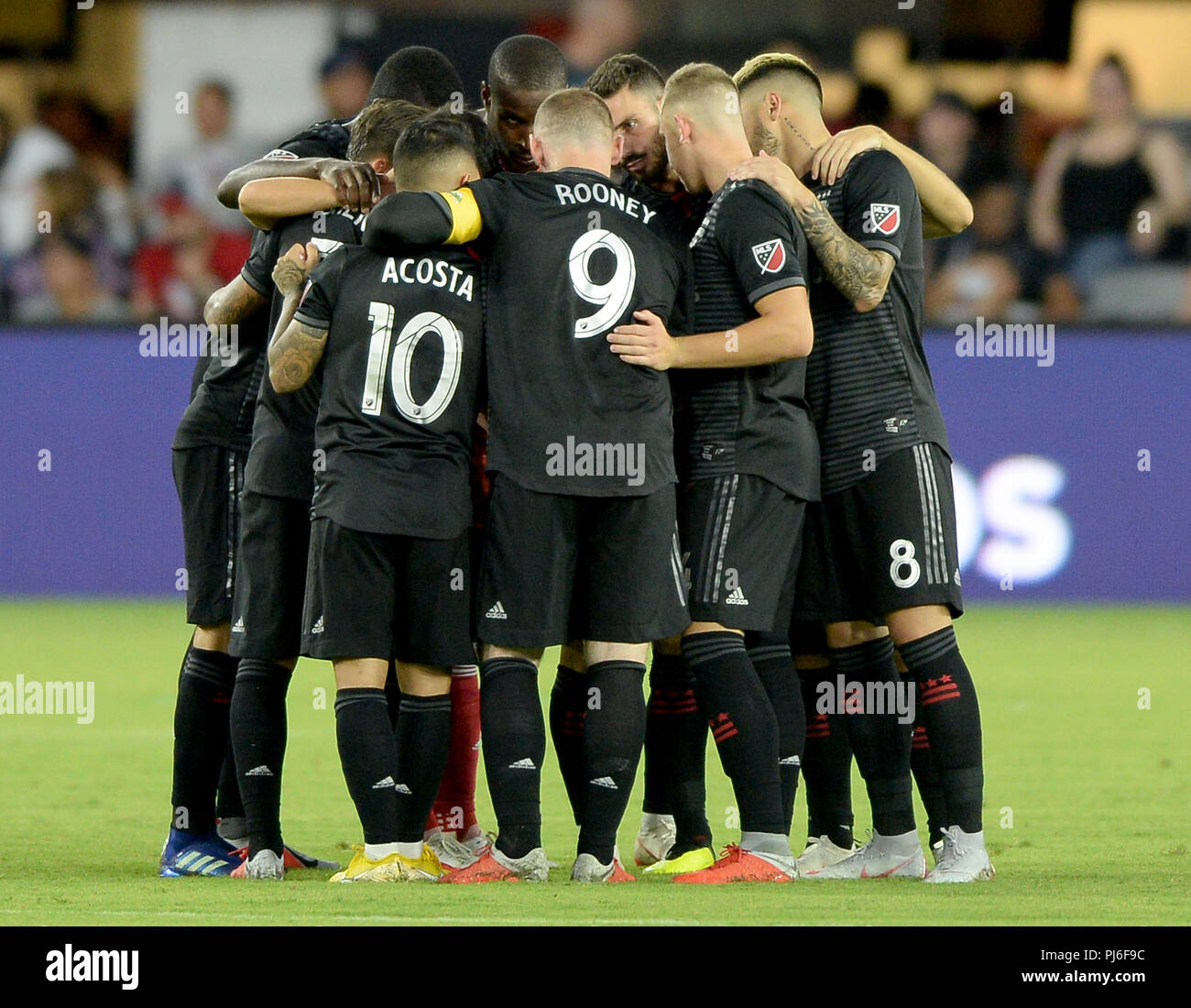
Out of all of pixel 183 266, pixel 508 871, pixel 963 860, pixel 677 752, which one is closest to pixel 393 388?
pixel 508 871

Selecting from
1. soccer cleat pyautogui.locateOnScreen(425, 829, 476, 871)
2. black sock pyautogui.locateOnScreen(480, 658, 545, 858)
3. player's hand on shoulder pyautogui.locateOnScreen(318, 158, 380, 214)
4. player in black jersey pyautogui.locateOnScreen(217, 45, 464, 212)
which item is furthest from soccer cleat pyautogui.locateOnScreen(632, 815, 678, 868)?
player in black jersey pyautogui.locateOnScreen(217, 45, 464, 212)

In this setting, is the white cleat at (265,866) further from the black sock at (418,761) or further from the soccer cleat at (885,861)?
the soccer cleat at (885,861)

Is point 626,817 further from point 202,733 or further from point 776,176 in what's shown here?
point 776,176

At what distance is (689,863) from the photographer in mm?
5383

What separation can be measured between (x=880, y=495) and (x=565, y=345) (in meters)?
0.97

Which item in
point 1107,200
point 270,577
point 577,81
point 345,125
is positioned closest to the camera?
point 270,577

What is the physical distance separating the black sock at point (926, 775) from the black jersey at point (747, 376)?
2.58 ft

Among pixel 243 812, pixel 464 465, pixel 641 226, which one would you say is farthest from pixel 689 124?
pixel 243 812

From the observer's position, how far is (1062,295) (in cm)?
1473

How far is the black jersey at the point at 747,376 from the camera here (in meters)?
5.21

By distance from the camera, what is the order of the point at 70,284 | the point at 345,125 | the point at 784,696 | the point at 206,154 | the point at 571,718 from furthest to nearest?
1. the point at 206,154
2. the point at 70,284
3. the point at 345,125
4. the point at 571,718
5. the point at 784,696

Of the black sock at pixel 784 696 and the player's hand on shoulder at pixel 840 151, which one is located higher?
the player's hand on shoulder at pixel 840 151

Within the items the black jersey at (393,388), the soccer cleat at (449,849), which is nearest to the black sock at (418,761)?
the soccer cleat at (449,849)

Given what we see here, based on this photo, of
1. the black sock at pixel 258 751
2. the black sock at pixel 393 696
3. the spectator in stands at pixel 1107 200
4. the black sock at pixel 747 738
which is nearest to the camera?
the black sock at pixel 747 738
